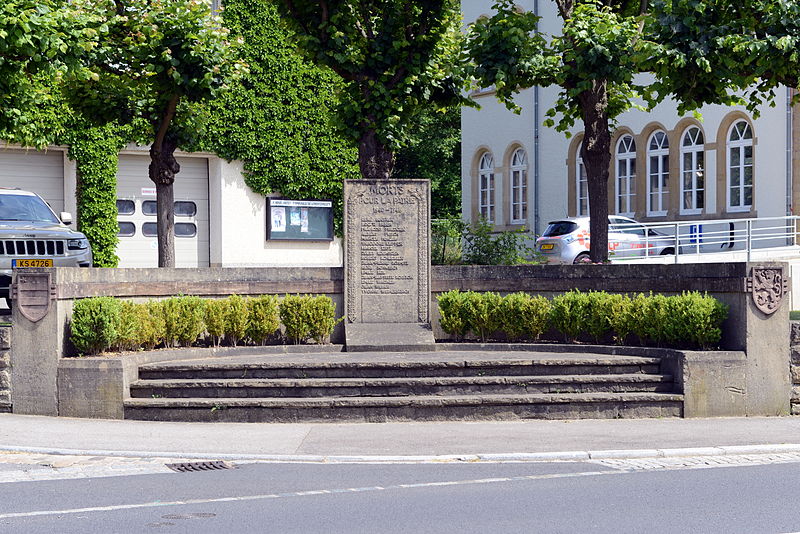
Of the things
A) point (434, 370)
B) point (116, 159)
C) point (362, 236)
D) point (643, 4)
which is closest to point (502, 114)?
point (116, 159)

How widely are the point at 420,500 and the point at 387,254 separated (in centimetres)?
784

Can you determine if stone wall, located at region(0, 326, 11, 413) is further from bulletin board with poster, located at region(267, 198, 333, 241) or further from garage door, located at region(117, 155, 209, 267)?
bulletin board with poster, located at region(267, 198, 333, 241)

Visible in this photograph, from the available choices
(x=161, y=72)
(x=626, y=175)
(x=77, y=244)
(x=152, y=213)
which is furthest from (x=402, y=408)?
(x=626, y=175)

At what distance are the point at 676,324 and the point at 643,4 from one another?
26.2ft

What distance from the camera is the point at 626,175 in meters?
32.5

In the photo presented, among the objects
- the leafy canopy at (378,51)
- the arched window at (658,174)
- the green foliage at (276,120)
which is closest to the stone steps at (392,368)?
the leafy canopy at (378,51)

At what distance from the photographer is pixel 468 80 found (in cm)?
1902

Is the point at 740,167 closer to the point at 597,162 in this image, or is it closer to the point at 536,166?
the point at 536,166

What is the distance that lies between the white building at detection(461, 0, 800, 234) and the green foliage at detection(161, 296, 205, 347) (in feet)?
58.1

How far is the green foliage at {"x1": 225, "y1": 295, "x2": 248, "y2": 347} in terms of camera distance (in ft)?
48.4

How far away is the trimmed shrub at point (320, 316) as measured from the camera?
602 inches

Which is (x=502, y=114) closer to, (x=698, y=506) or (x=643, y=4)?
(x=643, y=4)

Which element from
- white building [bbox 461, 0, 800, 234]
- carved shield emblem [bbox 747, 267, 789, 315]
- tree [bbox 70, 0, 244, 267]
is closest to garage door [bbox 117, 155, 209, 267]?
white building [bbox 461, 0, 800, 234]

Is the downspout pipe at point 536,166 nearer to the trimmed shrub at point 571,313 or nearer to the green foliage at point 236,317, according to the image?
the trimmed shrub at point 571,313
